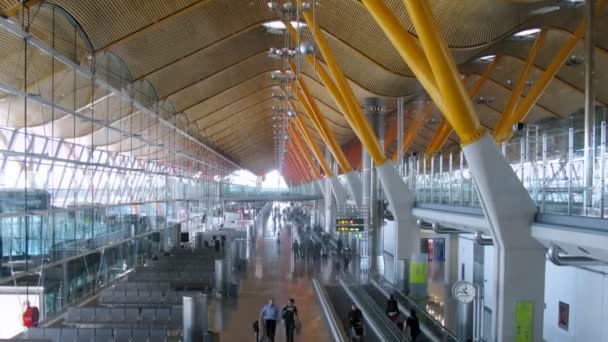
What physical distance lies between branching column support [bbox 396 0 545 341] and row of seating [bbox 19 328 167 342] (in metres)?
6.86

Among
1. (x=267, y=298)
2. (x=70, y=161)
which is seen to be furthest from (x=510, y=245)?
(x=70, y=161)

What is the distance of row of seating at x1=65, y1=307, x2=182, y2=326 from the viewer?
→ 14547 mm

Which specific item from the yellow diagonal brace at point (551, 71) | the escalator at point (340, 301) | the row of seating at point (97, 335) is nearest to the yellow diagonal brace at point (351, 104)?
the yellow diagonal brace at point (551, 71)

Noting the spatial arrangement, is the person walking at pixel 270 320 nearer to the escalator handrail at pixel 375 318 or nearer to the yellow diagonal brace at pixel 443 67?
the escalator handrail at pixel 375 318

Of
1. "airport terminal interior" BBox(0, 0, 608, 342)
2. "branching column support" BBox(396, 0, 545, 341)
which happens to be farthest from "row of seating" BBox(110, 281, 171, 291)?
"branching column support" BBox(396, 0, 545, 341)

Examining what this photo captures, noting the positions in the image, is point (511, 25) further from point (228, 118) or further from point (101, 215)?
point (228, 118)

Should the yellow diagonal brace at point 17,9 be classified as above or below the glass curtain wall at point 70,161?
above

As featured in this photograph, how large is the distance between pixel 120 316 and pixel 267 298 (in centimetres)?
753

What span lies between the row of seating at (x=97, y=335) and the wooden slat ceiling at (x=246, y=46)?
525 centimetres

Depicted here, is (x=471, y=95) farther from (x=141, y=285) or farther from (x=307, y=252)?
(x=141, y=285)

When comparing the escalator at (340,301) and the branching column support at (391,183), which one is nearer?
the escalator at (340,301)

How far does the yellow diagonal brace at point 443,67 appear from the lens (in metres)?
10.7

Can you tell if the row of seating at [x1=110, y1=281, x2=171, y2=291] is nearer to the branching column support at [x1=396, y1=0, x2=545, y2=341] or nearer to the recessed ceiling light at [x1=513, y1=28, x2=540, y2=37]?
the branching column support at [x1=396, y1=0, x2=545, y2=341]

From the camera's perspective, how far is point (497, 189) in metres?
11.0
